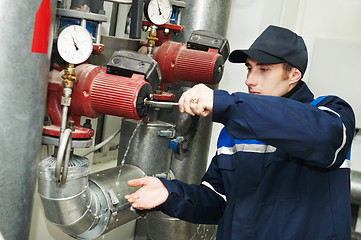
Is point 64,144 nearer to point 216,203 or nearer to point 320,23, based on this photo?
point 216,203

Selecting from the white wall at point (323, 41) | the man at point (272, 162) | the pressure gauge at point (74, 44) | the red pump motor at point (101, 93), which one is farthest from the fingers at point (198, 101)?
the white wall at point (323, 41)

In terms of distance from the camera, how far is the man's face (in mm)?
1403

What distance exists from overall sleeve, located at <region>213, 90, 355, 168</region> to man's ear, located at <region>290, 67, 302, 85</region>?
381mm

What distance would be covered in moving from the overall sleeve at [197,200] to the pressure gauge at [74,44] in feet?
1.66

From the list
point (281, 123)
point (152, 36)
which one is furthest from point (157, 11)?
point (281, 123)

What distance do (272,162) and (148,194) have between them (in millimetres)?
419

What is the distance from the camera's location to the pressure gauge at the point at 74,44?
4.27 feet

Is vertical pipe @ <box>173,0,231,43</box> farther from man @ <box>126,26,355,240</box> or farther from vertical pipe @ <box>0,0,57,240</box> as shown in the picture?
vertical pipe @ <box>0,0,57,240</box>

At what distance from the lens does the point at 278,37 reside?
140cm

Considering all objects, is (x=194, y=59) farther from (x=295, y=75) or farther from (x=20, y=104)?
(x=20, y=104)

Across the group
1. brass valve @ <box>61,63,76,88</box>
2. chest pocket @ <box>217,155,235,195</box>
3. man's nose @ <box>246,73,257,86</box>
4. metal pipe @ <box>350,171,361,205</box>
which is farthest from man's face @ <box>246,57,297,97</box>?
metal pipe @ <box>350,171,361,205</box>

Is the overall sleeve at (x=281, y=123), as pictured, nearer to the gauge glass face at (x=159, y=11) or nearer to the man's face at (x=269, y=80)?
the man's face at (x=269, y=80)

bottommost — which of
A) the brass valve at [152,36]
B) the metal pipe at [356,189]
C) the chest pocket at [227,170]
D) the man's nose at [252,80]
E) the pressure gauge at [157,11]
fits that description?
the metal pipe at [356,189]

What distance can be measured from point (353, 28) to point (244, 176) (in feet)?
5.56
